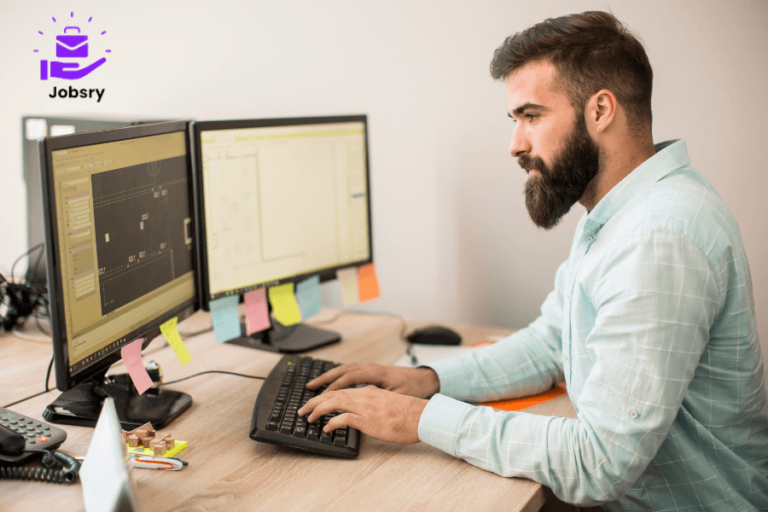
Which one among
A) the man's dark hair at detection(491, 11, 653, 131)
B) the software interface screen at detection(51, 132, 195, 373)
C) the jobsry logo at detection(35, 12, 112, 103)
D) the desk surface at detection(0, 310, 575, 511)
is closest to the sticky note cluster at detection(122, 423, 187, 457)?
the desk surface at detection(0, 310, 575, 511)

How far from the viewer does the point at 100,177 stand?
2.95 ft

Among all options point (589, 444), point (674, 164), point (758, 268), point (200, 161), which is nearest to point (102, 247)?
point (200, 161)

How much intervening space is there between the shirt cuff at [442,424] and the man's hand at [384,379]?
183 mm

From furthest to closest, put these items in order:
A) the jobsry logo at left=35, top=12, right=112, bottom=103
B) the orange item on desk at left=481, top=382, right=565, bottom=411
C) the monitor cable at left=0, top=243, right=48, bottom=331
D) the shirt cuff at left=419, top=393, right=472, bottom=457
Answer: the jobsry logo at left=35, top=12, right=112, bottom=103 → the monitor cable at left=0, top=243, right=48, bottom=331 → the orange item on desk at left=481, top=382, right=565, bottom=411 → the shirt cuff at left=419, top=393, right=472, bottom=457

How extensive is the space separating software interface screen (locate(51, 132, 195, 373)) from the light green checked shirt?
0.52 metres

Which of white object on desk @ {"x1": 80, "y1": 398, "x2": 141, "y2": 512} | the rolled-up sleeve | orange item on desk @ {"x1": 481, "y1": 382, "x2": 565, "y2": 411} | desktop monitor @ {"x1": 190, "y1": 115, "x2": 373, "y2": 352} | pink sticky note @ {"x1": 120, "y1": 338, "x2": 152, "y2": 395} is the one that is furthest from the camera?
desktop monitor @ {"x1": 190, "y1": 115, "x2": 373, "y2": 352}

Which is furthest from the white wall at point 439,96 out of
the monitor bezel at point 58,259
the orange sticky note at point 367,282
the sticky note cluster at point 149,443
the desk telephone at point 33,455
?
the desk telephone at point 33,455

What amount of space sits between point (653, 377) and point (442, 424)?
0.30 metres

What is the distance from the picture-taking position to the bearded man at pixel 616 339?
0.78 metres

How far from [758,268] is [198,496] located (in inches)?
50.5

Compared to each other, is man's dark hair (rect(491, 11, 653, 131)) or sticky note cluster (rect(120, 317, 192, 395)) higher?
man's dark hair (rect(491, 11, 653, 131))

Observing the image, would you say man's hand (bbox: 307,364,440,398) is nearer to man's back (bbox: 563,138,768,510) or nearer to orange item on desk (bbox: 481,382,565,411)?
orange item on desk (bbox: 481,382,565,411)

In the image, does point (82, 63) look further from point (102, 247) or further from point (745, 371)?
point (745, 371)

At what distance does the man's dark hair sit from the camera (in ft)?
3.16
